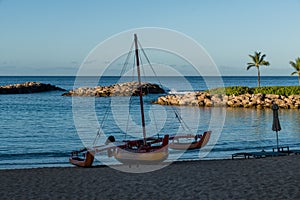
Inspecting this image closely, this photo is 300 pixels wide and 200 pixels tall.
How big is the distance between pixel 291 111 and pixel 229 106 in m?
10.3

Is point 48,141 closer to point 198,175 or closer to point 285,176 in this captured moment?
point 198,175

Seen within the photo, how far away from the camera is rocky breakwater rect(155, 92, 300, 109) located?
2170 inches

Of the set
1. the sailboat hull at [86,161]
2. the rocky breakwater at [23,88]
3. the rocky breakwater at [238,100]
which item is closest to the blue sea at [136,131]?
the sailboat hull at [86,161]

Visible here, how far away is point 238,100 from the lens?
5925 centimetres

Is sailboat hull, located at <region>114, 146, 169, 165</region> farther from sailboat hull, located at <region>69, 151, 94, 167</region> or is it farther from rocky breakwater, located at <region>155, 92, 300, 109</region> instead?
rocky breakwater, located at <region>155, 92, 300, 109</region>

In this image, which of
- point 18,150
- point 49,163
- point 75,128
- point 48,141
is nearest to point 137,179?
point 49,163

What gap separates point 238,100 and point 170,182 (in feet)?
152

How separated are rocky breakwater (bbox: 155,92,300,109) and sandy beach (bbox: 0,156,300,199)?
38.3 metres

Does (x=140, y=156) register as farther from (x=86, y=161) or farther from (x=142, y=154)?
(x=86, y=161)

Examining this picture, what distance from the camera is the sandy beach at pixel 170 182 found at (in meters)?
12.3

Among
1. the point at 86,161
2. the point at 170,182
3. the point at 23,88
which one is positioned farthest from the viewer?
the point at 23,88

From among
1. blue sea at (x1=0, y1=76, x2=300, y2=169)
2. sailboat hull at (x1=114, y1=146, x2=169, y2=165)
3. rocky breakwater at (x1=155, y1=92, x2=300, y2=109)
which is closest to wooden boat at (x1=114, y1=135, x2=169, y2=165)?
sailboat hull at (x1=114, y1=146, x2=169, y2=165)

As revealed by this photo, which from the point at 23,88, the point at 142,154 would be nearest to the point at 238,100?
the point at 142,154

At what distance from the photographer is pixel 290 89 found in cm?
6278
